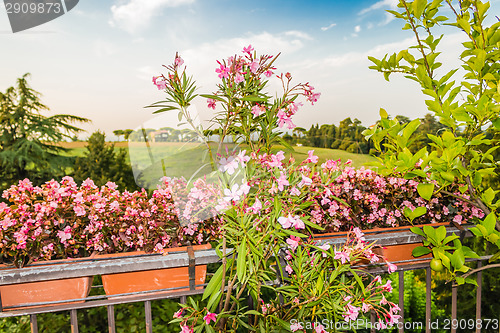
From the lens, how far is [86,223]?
1382 mm

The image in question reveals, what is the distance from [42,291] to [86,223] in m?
0.31

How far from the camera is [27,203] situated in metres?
1.33

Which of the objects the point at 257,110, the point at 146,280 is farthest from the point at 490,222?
the point at 146,280

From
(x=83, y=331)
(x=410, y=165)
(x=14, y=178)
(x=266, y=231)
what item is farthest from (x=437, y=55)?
(x=14, y=178)

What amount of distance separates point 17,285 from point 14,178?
8.69 m

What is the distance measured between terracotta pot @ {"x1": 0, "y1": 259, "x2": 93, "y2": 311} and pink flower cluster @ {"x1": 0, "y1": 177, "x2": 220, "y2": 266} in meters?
0.10

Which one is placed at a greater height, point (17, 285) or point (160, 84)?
point (160, 84)

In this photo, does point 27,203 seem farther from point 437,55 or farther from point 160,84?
point 437,55

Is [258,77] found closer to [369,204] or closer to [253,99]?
[253,99]

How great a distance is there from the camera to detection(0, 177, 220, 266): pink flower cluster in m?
1.28

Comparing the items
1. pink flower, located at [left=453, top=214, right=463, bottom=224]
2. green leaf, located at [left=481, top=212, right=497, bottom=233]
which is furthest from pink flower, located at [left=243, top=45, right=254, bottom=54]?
pink flower, located at [left=453, top=214, right=463, bottom=224]

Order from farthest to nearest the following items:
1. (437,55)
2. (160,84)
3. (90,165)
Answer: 1. (90,165)
2. (437,55)
3. (160,84)

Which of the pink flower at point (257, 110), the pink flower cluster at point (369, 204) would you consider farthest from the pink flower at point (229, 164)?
the pink flower cluster at point (369, 204)

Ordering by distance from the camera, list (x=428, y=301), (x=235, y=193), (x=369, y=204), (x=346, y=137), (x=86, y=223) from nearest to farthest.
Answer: (x=235, y=193)
(x=86, y=223)
(x=428, y=301)
(x=369, y=204)
(x=346, y=137)
